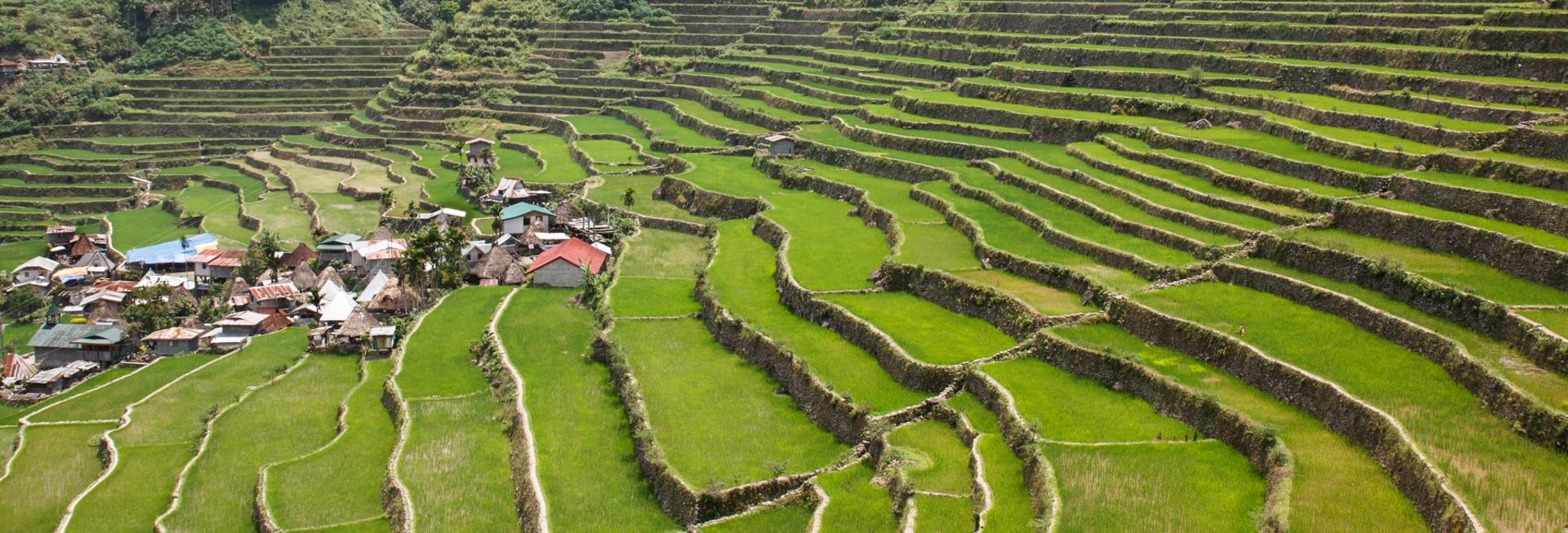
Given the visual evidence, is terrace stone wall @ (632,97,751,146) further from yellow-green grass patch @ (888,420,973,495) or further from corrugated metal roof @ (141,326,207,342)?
yellow-green grass patch @ (888,420,973,495)

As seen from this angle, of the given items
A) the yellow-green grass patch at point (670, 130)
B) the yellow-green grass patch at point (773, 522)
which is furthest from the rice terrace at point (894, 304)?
the yellow-green grass patch at point (670, 130)

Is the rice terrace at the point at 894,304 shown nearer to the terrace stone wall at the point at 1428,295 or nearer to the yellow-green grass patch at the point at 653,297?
the terrace stone wall at the point at 1428,295

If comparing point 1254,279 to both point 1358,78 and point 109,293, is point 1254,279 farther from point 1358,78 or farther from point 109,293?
point 109,293

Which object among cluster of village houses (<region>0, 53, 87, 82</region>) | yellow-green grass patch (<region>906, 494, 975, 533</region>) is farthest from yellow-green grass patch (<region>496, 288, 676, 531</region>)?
cluster of village houses (<region>0, 53, 87, 82</region>)

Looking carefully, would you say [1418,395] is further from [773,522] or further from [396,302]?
[396,302]

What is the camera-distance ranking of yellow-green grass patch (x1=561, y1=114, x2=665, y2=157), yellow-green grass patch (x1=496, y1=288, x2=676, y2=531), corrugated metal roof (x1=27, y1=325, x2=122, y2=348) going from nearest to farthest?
yellow-green grass patch (x1=496, y1=288, x2=676, y2=531)
corrugated metal roof (x1=27, y1=325, x2=122, y2=348)
yellow-green grass patch (x1=561, y1=114, x2=665, y2=157)

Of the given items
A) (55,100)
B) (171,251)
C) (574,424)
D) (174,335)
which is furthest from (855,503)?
(55,100)

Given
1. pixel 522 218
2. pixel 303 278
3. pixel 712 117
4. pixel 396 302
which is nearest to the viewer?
pixel 396 302
